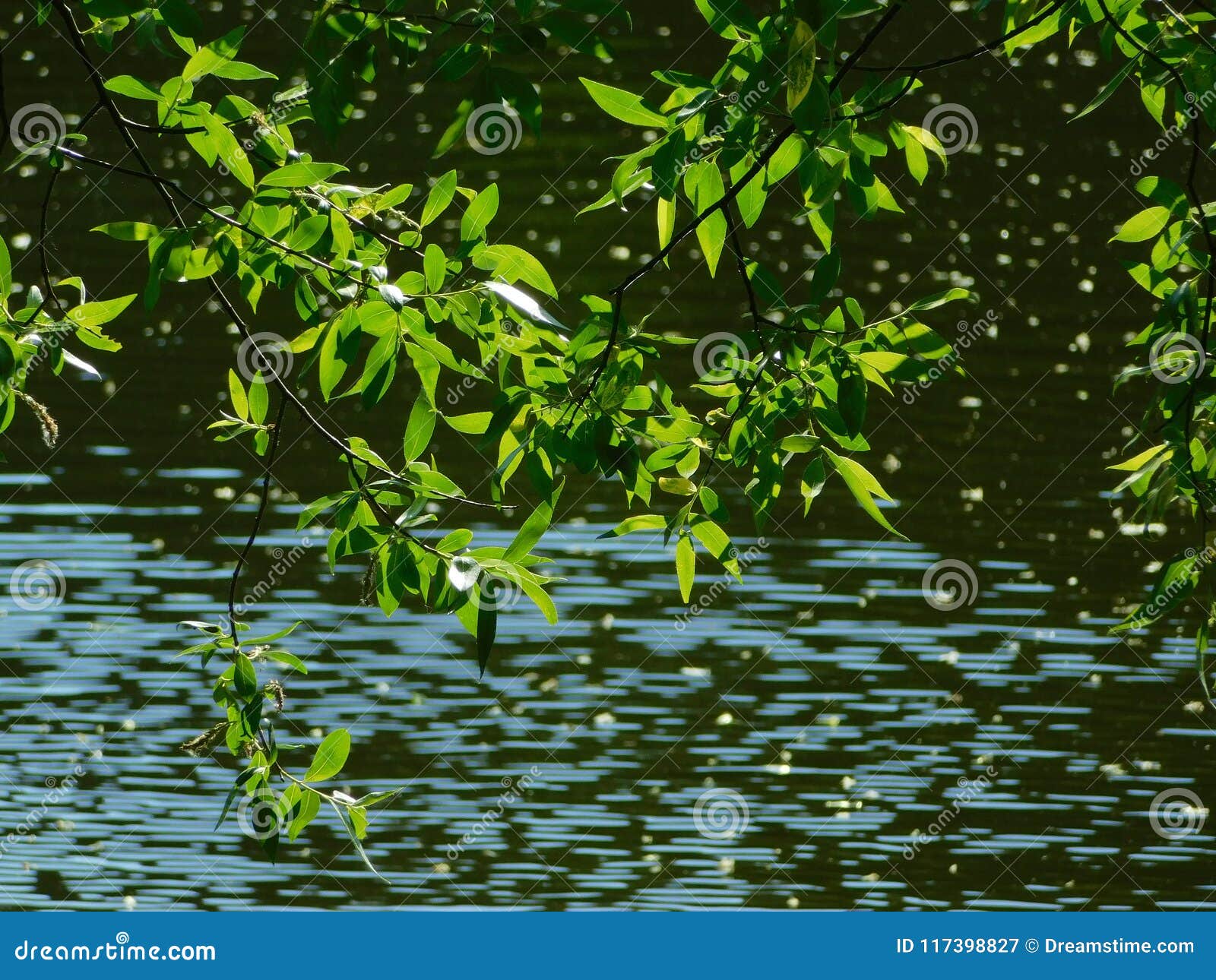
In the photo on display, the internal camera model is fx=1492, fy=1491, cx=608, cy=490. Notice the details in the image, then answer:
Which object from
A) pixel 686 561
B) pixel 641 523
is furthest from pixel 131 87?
pixel 686 561

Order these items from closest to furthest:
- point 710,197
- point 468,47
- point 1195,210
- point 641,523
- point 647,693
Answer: point 468,47 → point 710,197 → point 641,523 → point 1195,210 → point 647,693

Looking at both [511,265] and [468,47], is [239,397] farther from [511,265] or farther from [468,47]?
[468,47]

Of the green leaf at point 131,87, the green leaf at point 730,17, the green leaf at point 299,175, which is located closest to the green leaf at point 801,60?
the green leaf at point 730,17

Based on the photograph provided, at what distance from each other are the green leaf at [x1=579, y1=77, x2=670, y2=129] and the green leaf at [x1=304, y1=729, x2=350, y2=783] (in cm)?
111

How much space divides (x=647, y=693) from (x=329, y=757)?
503cm

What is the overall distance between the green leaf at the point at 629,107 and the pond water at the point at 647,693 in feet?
11.3

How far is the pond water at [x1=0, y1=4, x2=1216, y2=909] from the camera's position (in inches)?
254

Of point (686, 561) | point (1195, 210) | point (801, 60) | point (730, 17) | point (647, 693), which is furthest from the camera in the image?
point (647, 693)

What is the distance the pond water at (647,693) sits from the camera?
6457 millimetres

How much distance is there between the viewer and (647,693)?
746cm

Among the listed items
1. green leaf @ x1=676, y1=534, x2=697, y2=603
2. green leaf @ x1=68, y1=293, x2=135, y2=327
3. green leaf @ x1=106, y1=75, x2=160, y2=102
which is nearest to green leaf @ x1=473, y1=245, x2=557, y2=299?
green leaf @ x1=676, y1=534, x2=697, y2=603

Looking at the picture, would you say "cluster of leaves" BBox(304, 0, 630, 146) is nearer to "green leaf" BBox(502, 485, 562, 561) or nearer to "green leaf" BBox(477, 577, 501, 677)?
"green leaf" BBox(502, 485, 562, 561)

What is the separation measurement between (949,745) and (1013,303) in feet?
19.3

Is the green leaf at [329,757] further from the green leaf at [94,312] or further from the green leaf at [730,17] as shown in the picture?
the green leaf at [730,17]
